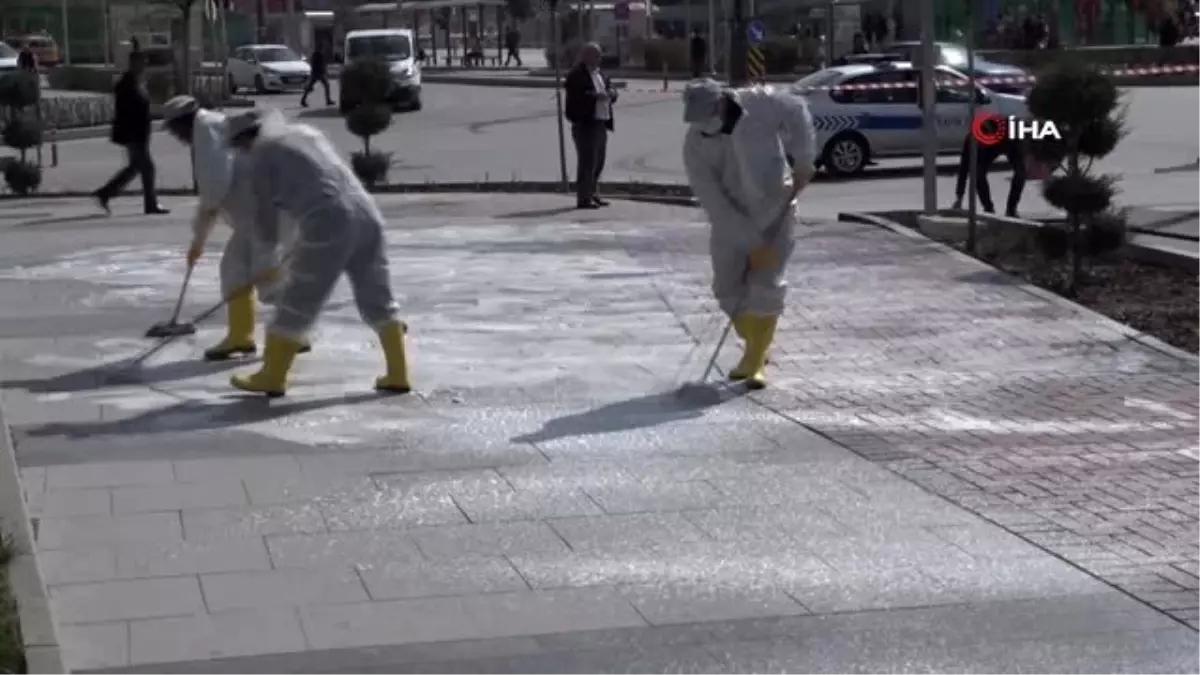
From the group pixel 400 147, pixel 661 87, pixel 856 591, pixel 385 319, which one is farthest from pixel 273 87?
pixel 856 591

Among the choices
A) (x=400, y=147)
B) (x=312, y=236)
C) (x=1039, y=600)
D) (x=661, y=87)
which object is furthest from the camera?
(x=661, y=87)

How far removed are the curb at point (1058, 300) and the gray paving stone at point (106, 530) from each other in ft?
19.7

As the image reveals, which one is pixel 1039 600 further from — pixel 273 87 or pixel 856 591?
pixel 273 87

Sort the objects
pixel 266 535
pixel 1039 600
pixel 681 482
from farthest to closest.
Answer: pixel 681 482
pixel 266 535
pixel 1039 600

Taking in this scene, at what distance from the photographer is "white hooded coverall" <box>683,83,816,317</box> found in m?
10.8

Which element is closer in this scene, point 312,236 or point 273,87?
point 312,236

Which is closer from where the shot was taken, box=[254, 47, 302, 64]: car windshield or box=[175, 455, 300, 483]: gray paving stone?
box=[175, 455, 300, 483]: gray paving stone

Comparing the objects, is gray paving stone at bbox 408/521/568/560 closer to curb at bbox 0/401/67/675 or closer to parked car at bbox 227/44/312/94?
curb at bbox 0/401/67/675

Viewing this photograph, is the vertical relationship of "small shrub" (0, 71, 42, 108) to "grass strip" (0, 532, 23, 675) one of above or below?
above

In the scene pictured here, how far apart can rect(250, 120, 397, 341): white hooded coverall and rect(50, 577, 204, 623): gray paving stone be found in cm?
310

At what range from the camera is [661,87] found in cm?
4966

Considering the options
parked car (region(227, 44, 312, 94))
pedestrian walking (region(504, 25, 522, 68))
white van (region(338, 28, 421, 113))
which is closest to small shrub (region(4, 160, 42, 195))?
white van (region(338, 28, 421, 113))

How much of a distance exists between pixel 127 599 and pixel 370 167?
53.1 ft

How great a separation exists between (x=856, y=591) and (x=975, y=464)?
215 centimetres
